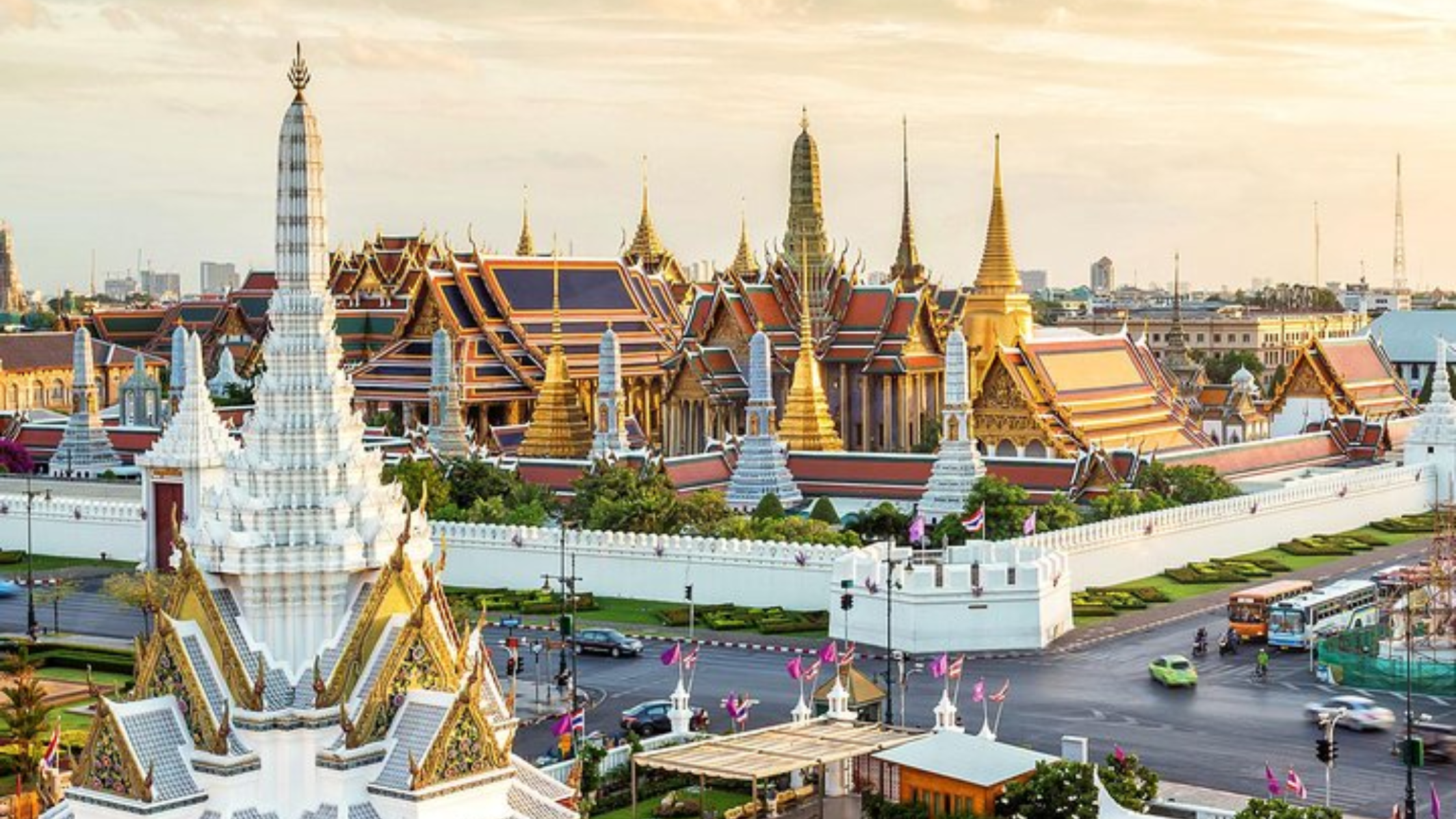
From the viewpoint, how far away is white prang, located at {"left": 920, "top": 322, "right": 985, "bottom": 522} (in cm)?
5809

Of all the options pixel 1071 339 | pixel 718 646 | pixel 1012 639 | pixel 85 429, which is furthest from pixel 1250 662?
pixel 85 429

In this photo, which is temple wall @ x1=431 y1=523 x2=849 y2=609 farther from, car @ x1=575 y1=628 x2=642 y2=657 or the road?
car @ x1=575 y1=628 x2=642 y2=657

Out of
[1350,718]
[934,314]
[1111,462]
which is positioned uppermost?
[934,314]

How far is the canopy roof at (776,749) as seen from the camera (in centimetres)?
2919

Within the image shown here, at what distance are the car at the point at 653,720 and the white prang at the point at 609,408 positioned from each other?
26.0 meters

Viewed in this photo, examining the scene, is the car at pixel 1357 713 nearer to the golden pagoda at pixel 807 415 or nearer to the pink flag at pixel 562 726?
the pink flag at pixel 562 726

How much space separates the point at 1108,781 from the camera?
29.5 metres

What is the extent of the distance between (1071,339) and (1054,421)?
5386 millimetres

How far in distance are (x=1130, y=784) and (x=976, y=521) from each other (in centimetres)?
2126

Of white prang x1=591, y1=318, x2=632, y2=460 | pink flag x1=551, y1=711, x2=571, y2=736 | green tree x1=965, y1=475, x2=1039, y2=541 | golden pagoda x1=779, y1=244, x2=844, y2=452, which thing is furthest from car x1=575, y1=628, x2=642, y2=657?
golden pagoda x1=779, y1=244, x2=844, y2=452

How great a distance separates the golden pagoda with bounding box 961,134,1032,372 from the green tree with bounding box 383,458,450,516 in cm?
2821

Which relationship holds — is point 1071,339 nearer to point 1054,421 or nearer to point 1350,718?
point 1054,421

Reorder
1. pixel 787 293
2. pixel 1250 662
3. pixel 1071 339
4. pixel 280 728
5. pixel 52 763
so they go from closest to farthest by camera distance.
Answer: pixel 280 728 → pixel 52 763 → pixel 1250 662 → pixel 1071 339 → pixel 787 293

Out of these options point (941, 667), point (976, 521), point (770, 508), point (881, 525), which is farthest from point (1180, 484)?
point (941, 667)
